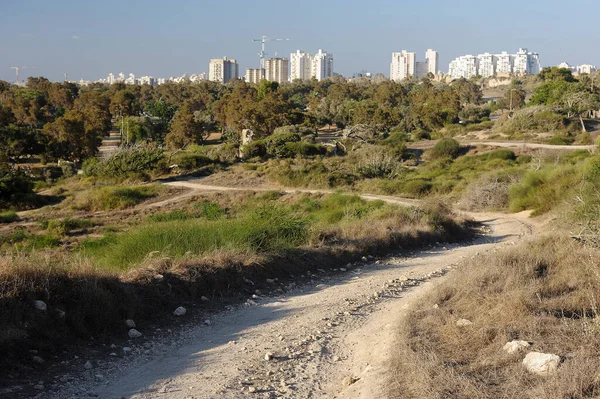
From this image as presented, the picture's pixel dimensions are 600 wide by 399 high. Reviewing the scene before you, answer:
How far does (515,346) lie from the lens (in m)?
4.98

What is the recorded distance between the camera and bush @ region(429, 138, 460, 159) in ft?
157

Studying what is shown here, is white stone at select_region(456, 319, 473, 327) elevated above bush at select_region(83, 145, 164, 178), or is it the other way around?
white stone at select_region(456, 319, 473, 327)

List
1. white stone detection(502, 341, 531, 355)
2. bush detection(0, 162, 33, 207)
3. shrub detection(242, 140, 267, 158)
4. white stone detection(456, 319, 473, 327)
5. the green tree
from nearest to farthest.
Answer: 1. white stone detection(502, 341, 531, 355)
2. white stone detection(456, 319, 473, 327)
3. bush detection(0, 162, 33, 207)
4. shrub detection(242, 140, 267, 158)
5. the green tree

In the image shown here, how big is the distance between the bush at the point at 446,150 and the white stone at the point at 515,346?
4340 cm

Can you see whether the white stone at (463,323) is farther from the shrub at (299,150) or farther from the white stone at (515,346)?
the shrub at (299,150)

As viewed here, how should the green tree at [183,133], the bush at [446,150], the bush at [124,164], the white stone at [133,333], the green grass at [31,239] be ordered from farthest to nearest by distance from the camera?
the green tree at [183,133], the bush at [446,150], the bush at [124,164], the green grass at [31,239], the white stone at [133,333]

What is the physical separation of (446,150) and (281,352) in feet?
146

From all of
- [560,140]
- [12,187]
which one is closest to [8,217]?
[12,187]

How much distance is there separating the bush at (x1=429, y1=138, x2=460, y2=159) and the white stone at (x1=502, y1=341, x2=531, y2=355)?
43402 mm

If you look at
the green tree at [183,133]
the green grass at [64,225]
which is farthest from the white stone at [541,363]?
the green tree at [183,133]

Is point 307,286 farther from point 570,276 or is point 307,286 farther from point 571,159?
point 571,159

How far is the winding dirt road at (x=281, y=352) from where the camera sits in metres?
4.84

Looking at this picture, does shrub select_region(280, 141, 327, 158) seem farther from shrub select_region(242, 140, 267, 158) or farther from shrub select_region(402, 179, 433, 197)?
shrub select_region(402, 179, 433, 197)

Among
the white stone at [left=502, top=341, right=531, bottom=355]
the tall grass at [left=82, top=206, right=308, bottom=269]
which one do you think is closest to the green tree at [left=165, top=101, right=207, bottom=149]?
the tall grass at [left=82, top=206, right=308, bottom=269]
